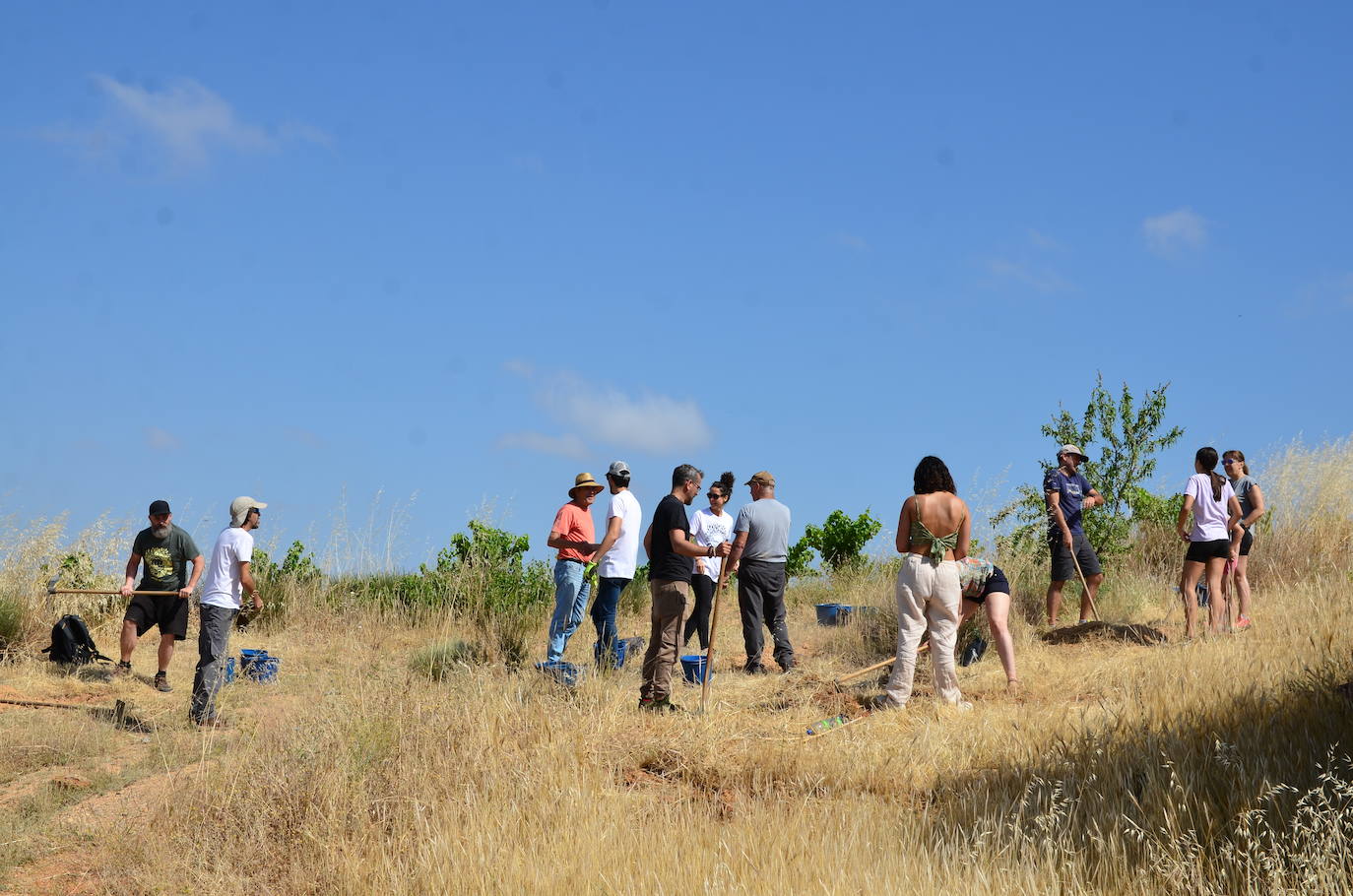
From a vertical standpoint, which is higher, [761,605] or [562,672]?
[761,605]

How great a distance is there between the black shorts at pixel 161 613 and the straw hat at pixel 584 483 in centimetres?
407

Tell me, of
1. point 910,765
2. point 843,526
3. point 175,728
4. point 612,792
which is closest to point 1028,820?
point 910,765

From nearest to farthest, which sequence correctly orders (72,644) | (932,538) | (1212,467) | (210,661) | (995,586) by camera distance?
(932,538) < (995,586) < (210,661) < (1212,467) < (72,644)

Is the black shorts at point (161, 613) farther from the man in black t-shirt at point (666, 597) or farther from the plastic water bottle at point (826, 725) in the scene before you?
the plastic water bottle at point (826, 725)

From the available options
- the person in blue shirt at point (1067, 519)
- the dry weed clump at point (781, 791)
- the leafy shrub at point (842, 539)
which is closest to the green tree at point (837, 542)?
the leafy shrub at point (842, 539)

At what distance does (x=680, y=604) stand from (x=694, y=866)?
325 cm

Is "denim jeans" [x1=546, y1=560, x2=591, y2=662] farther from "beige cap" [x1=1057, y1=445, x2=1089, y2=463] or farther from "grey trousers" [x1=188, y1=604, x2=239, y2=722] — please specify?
"beige cap" [x1=1057, y1=445, x2=1089, y2=463]

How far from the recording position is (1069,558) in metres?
11.5

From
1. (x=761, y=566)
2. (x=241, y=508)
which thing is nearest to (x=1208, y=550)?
(x=761, y=566)

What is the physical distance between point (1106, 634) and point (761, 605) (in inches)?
129

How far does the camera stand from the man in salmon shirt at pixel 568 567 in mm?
10031

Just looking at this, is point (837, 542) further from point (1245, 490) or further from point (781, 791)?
point (781, 791)

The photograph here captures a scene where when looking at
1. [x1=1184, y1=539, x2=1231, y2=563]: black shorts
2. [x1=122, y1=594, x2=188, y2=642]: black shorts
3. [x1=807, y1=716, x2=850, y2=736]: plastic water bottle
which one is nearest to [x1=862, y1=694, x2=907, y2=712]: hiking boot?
[x1=807, y1=716, x2=850, y2=736]: plastic water bottle

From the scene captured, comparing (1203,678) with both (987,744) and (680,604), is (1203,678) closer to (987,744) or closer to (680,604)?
(987,744)
